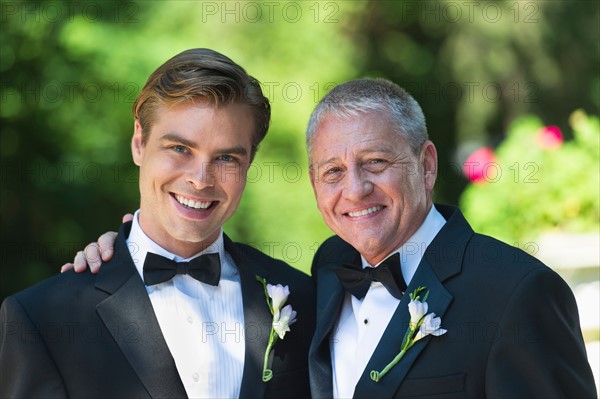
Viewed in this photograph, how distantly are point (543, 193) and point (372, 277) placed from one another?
329cm

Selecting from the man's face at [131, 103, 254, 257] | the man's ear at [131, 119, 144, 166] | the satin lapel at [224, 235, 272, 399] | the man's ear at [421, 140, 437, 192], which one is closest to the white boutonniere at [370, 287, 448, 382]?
the satin lapel at [224, 235, 272, 399]

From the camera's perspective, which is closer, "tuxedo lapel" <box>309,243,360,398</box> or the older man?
the older man

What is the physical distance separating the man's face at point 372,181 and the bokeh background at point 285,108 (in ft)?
8.74

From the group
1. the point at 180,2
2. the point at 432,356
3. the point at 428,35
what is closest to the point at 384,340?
the point at 432,356

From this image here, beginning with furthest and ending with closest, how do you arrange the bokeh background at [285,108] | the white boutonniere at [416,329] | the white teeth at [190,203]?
the bokeh background at [285,108] → the white teeth at [190,203] → the white boutonniere at [416,329]

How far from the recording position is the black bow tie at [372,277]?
3.31m

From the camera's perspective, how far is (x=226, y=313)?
3496 millimetres

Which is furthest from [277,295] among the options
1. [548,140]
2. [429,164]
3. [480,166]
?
[480,166]

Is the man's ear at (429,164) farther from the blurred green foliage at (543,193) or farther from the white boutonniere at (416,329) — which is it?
the blurred green foliage at (543,193)

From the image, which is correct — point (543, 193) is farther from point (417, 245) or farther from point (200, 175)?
point (200, 175)

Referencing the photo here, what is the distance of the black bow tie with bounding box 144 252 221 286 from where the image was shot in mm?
3350

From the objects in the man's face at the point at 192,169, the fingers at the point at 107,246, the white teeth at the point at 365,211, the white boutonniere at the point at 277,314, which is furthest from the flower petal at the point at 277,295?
the fingers at the point at 107,246

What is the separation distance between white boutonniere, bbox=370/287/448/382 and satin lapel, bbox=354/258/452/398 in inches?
0.7

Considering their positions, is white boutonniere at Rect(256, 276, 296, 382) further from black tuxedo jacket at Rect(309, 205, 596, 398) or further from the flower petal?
black tuxedo jacket at Rect(309, 205, 596, 398)
